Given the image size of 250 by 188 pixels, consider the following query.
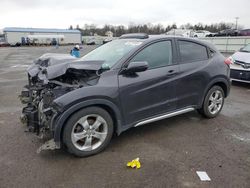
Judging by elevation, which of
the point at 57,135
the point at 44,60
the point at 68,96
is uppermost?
the point at 44,60

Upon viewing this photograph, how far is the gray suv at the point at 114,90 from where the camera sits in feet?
10.1

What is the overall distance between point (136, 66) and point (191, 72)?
1349mm

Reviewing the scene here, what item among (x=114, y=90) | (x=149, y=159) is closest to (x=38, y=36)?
(x=114, y=90)

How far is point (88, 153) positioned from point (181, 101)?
6.43ft

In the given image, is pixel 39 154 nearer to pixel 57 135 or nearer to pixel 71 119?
pixel 57 135

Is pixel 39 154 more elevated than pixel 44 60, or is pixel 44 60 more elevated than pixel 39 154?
pixel 44 60

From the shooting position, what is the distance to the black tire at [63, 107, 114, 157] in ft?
10.0

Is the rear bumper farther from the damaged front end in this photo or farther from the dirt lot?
the damaged front end

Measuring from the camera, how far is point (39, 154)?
3.37 metres

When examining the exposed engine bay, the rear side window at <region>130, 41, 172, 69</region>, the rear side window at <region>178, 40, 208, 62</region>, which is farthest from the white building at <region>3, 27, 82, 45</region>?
the rear side window at <region>130, 41, 172, 69</region>

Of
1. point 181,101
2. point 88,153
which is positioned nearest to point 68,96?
point 88,153

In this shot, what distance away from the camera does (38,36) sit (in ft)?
213

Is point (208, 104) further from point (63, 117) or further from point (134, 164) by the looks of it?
point (63, 117)

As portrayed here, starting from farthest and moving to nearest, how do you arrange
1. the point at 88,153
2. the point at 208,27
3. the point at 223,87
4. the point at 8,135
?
the point at 208,27
the point at 223,87
the point at 8,135
the point at 88,153
